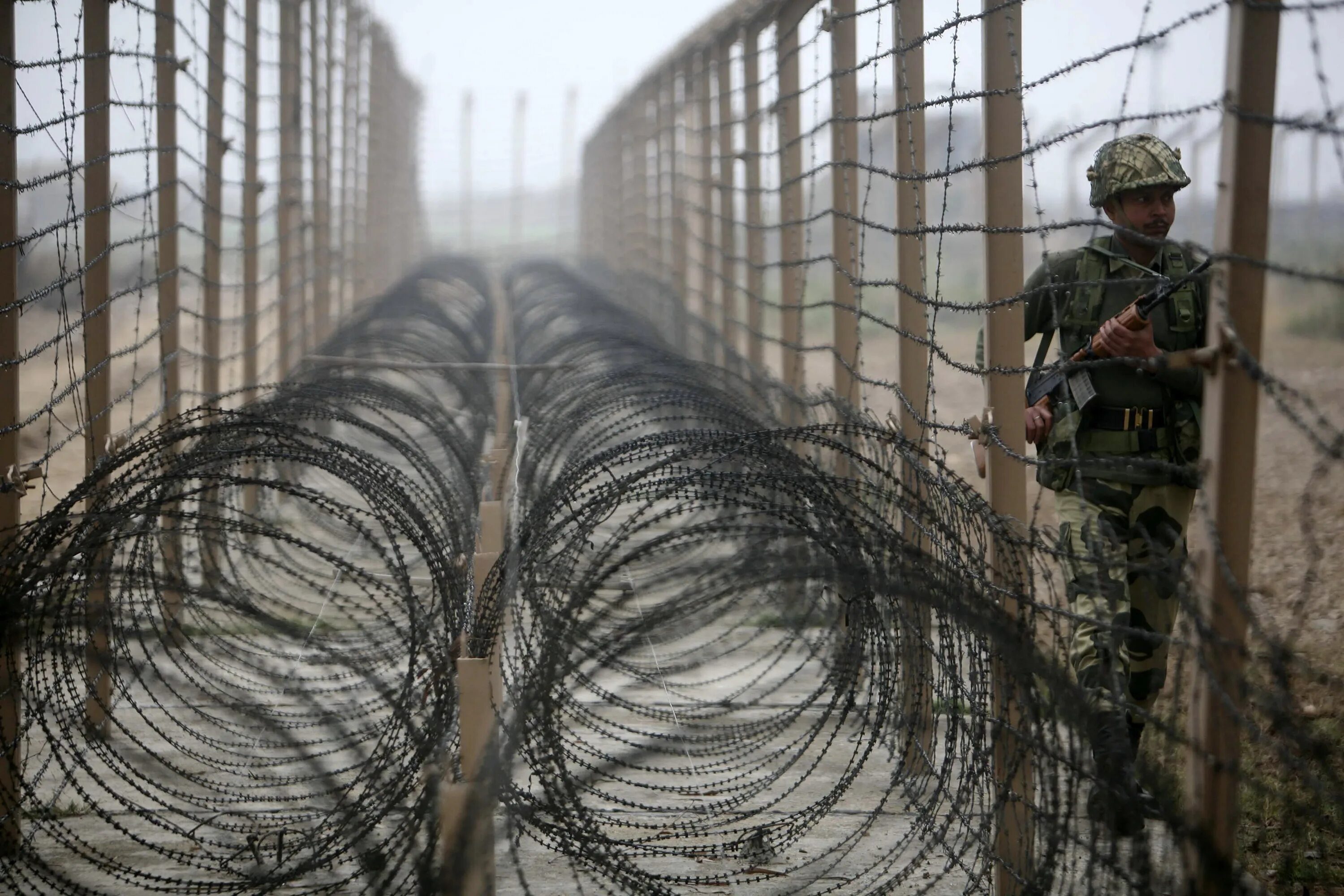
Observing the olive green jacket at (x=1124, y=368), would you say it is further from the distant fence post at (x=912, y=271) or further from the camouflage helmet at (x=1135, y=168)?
the distant fence post at (x=912, y=271)

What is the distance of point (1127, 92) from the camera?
3.31m

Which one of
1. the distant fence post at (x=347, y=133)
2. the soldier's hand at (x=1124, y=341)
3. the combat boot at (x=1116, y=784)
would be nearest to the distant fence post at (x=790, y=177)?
the soldier's hand at (x=1124, y=341)

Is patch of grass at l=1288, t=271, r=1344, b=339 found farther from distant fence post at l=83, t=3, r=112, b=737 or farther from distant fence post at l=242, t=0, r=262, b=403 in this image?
distant fence post at l=83, t=3, r=112, b=737

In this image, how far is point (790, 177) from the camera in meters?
7.97

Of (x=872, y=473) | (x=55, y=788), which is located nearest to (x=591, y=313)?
(x=872, y=473)

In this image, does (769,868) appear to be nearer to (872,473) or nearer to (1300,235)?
(872,473)

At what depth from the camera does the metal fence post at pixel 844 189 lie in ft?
20.7

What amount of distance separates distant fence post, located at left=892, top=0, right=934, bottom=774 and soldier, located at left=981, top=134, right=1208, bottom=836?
459 millimetres

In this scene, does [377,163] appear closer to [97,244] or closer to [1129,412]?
[97,244]

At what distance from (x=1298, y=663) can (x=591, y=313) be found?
7912 mm

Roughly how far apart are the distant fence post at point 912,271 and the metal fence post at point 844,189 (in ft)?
2.03

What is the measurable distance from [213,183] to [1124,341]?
19.7 feet

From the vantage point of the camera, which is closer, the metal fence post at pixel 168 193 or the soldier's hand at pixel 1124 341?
the soldier's hand at pixel 1124 341

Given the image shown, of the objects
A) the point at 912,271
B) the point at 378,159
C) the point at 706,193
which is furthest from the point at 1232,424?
Result: the point at 378,159
